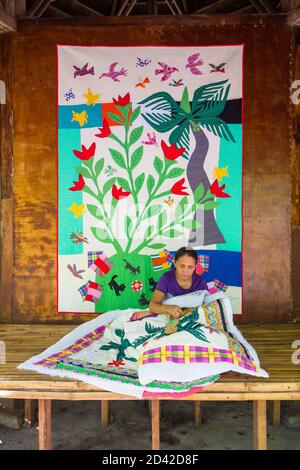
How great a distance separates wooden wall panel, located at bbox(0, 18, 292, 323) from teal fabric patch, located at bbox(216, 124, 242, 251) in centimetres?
6

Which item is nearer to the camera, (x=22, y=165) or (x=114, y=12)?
(x=22, y=165)

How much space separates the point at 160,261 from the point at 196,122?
1171 millimetres

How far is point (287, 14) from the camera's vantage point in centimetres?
392

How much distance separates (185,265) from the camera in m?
3.48

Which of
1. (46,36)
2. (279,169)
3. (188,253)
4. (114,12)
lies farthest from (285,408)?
(114,12)

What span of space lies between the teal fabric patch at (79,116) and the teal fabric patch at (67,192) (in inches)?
2.0

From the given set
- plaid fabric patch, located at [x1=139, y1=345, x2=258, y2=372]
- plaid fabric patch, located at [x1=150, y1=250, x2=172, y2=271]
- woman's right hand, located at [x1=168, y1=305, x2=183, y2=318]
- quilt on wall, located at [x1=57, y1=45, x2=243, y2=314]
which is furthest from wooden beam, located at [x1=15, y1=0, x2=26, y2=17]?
plaid fabric patch, located at [x1=139, y1=345, x2=258, y2=372]

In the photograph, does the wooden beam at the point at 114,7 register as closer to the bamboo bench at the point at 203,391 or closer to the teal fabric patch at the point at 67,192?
the teal fabric patch at the point at 67,192

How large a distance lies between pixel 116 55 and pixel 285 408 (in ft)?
9.93

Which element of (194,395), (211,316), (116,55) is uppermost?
(116,55)

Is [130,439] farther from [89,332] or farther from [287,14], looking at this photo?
[287,14]

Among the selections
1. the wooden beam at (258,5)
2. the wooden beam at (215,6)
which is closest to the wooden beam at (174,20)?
the wooden beam at (258,5)

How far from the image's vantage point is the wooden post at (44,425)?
2867 millimetres

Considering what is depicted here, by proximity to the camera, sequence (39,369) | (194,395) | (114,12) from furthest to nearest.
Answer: (114,12) → (39,369) → (194,395)
